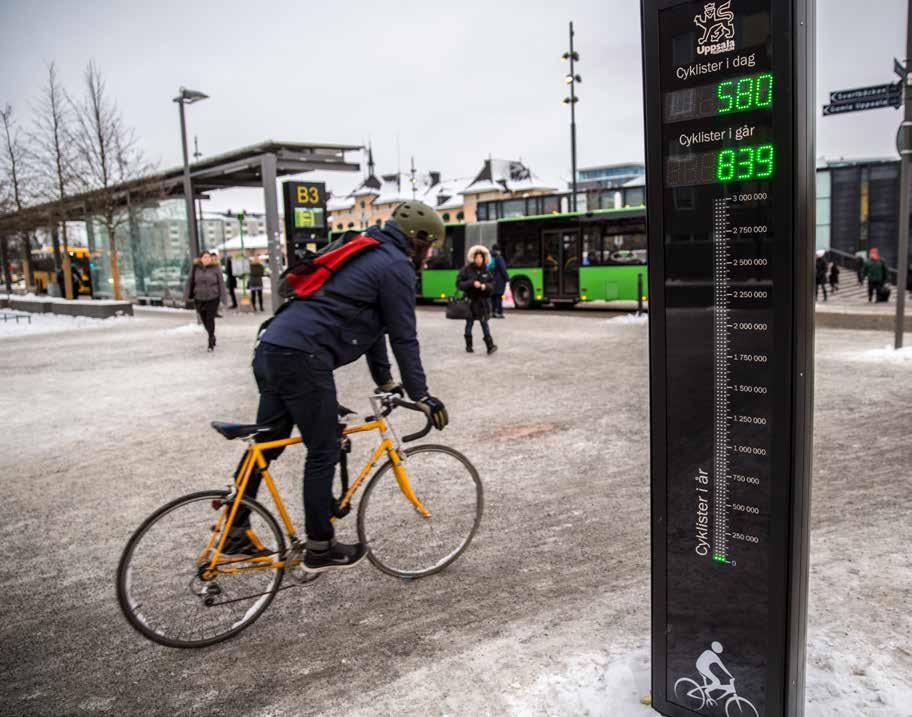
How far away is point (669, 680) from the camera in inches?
96.5

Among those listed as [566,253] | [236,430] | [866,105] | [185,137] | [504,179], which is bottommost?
[236,430]

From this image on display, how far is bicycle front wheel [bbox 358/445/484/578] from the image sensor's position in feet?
12.7

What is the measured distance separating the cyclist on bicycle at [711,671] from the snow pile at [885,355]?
8988 millimetres

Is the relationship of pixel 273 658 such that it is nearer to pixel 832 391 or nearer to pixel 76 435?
pixel 76 435

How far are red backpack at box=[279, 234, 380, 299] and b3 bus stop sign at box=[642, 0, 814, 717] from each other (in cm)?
158

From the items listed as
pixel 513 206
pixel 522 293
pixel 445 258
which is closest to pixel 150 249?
pixel 445 258

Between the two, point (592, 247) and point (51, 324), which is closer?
point (51, 324)

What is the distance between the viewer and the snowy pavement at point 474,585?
292 centimetres

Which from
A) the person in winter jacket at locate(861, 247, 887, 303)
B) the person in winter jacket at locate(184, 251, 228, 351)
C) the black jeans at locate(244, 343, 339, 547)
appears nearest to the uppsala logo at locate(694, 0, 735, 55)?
the black jeans at locate(244, 343, 339, 547)

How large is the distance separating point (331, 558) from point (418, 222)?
1.68m

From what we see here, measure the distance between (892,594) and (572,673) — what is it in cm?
172

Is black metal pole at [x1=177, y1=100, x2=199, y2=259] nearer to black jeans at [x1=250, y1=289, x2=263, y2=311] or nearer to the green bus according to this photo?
black jeans at [x1=250, y1=289, x2=263, y2=311]

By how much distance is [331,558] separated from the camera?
361cm

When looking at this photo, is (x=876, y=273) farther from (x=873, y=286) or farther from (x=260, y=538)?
(x=260, y=538)
